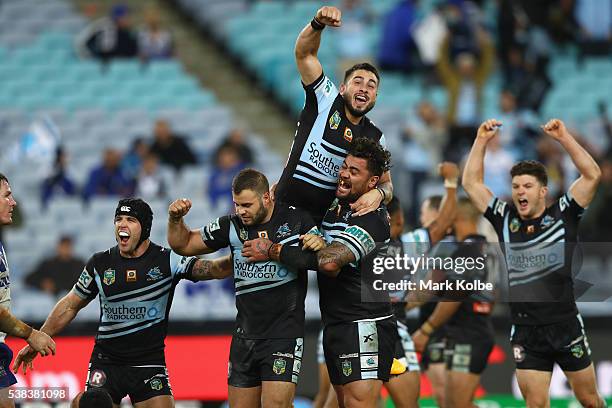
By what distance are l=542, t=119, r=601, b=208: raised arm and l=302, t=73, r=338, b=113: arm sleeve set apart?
1853 millimetres

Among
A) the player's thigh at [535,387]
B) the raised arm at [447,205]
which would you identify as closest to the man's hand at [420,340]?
the raised arm at [447,205]

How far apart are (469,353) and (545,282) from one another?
1664 mm

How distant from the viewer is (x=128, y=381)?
9.22 m

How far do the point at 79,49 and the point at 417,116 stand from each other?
6.35 meters

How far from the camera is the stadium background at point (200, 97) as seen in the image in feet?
54.6

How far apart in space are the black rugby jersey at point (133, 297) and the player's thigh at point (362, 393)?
5.25 feet

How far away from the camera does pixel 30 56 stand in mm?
20531

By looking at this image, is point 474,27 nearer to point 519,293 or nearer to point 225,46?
point 225,46

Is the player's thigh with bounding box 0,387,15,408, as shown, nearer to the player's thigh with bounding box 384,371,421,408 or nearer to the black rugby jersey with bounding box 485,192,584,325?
the player's thigh with bounding box 384,371,421,408

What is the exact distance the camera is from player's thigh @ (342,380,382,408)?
877cm

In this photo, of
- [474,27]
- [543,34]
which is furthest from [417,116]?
[543,34]

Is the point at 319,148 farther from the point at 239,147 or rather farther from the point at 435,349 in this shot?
the point at 239,147

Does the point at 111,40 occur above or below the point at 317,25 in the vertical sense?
above

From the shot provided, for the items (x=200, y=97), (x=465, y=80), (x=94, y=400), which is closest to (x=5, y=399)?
(x=94, y=400)
